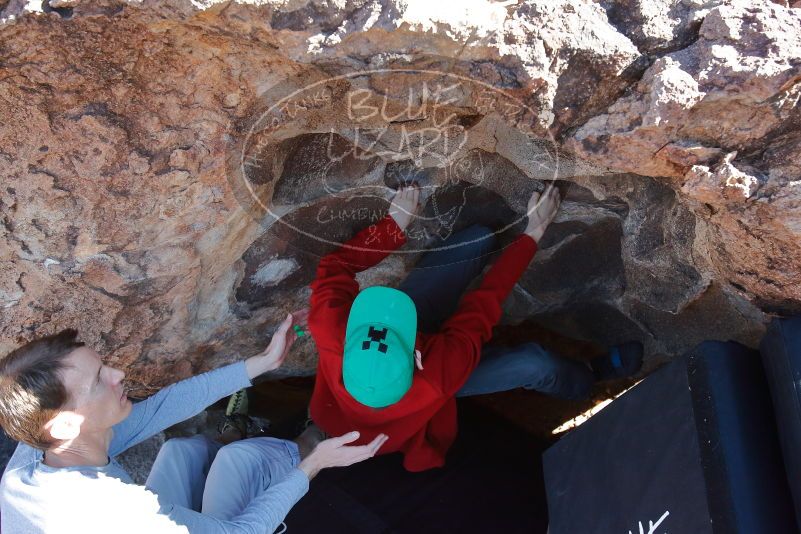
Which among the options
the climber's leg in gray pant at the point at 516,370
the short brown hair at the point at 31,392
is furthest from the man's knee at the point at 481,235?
the short brown hair at the point at 31,392

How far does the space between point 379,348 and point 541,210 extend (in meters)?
0.55

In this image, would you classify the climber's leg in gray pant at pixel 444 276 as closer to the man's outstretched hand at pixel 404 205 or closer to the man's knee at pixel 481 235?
the man's knee at pixel 481 235

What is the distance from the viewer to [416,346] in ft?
4.80

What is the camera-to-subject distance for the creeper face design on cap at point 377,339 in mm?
1313

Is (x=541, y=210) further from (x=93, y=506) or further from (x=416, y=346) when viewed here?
(x=93, y=506)

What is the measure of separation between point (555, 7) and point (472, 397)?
5.15ft

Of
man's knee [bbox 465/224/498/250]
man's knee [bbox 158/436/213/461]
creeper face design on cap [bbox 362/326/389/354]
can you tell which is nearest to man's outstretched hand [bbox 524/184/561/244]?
man's knee [bbox 465/224/498/250]

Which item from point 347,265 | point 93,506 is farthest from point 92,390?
point 347,265

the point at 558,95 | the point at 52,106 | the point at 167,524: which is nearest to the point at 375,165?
the point at 558,95

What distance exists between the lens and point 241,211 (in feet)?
4.50

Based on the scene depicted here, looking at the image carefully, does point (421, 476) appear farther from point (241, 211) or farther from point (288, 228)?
point (241, 211)

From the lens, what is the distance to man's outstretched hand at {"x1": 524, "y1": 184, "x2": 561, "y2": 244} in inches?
60.1

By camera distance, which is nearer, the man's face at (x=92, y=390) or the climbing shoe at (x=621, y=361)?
the man's face at (x=92, y=390)
